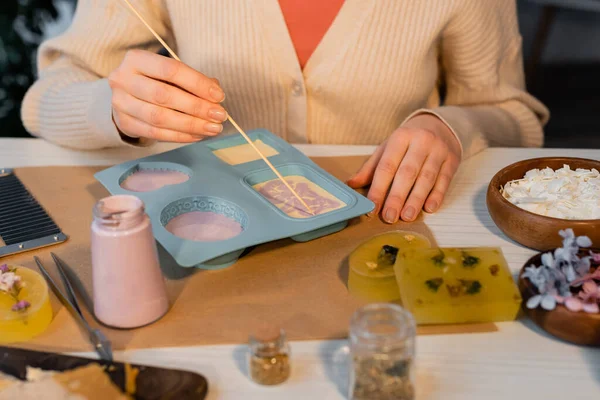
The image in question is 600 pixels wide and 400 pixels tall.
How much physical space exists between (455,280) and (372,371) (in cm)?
20

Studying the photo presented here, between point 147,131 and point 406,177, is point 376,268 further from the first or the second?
point 147,131

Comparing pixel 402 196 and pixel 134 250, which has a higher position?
pixel 134 250

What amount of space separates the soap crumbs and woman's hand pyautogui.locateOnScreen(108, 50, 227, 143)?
46cm

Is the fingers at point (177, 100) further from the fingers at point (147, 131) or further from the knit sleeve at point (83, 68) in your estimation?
the knit sleeve at point (83, 68)

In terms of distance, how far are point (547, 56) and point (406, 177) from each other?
2871 millimetres

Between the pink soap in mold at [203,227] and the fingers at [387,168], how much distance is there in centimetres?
24

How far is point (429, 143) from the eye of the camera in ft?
3.59

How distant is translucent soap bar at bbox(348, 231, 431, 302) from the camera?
2.72 feet

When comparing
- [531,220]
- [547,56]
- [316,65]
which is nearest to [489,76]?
[316,65]

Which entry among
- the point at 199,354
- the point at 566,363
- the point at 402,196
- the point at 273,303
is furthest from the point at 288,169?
the point at 566,363

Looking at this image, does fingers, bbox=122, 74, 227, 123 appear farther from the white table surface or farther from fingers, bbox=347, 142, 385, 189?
the white table surface

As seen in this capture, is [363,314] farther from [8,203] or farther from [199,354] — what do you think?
[8,203]

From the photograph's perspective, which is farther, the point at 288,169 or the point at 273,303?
the point at 288,169

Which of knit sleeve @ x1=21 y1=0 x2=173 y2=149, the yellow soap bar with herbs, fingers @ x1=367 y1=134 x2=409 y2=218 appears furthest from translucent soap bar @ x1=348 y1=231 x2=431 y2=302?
knit sleeve @ x1=21 y1=0 x2=173 y2=149
